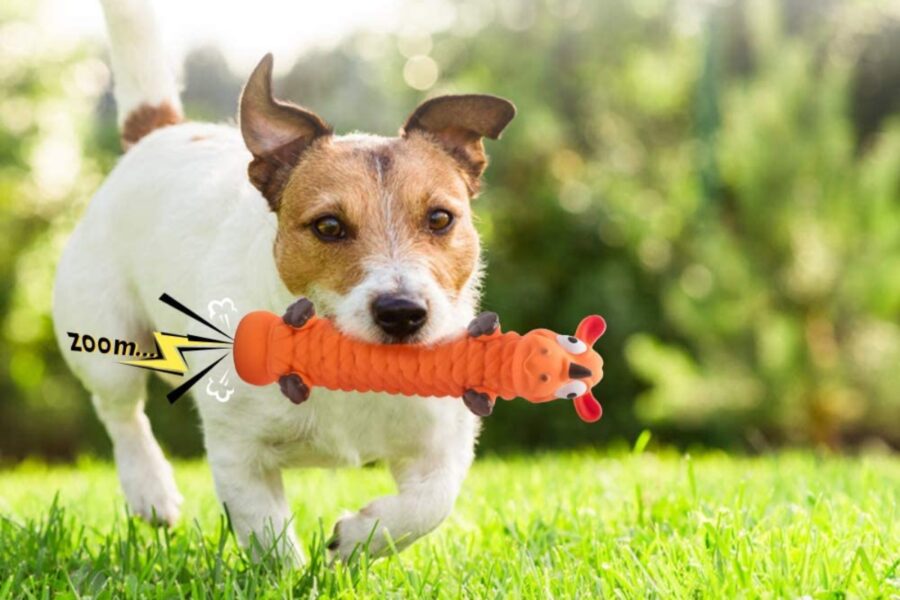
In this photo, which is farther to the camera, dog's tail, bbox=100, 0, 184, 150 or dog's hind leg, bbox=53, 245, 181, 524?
dog's tail, bbox=100, 0, 184, 150

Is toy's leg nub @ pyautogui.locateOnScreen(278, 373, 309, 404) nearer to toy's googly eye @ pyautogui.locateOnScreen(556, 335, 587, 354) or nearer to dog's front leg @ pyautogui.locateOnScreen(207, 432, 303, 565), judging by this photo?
dog's front leg @ pyautogui.locateOnScreen(207, 432, 303, 565)

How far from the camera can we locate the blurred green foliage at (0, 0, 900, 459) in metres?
12.7

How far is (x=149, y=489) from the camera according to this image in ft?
13.5

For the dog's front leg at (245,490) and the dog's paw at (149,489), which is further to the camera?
the dog's paw at (149,489)

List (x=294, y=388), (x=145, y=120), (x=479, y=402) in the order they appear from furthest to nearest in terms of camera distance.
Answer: (x=145, y=120) < (x=294, y=388) < (x=479, y=402)

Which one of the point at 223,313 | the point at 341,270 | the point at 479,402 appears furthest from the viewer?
the point at 223,313

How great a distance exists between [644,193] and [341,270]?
13769mm

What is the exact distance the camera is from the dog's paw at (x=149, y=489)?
13.3 ft

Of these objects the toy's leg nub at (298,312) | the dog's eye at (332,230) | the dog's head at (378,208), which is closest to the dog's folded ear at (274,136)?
the dog's head at (378,208)

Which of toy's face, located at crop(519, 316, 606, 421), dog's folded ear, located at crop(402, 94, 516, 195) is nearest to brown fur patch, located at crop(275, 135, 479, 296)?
dog's folded ear, located at crop(402, 94, 516, 195)

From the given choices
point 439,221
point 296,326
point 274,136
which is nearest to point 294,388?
point 296,326

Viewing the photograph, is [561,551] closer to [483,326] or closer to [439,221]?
[483,326]

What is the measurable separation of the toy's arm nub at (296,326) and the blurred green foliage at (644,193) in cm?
1027

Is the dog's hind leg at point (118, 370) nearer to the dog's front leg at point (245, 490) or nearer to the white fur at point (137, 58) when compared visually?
the white fur at point (137, 58)
